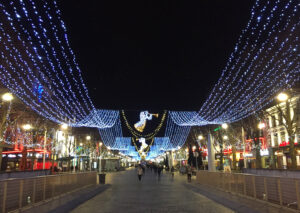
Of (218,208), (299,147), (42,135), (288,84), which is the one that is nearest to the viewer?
(218,208)

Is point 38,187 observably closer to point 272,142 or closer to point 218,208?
point 218,208

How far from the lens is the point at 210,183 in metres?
18.4

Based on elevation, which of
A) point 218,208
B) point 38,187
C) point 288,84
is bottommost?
point 218,208

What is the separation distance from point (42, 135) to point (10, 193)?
36683 millimetres

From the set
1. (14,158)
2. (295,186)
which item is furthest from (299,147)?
(14,158)

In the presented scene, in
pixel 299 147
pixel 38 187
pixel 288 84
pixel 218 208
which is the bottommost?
pixel 218 208

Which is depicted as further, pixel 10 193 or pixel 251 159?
pixel 251 159

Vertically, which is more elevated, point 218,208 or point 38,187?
point 38,187

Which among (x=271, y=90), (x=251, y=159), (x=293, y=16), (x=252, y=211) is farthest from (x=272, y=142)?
(x=252, y=211)

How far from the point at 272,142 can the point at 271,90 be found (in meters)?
23.0

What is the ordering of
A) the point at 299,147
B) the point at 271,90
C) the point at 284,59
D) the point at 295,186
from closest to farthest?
the point at 295,186 → the point at 284,59 → the point at 271,90 → the point at 299,147

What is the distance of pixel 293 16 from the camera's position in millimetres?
12164

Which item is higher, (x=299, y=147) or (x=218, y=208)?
(x=299, y=147)

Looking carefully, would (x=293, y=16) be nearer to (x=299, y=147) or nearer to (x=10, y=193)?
(x=10, y=193)
